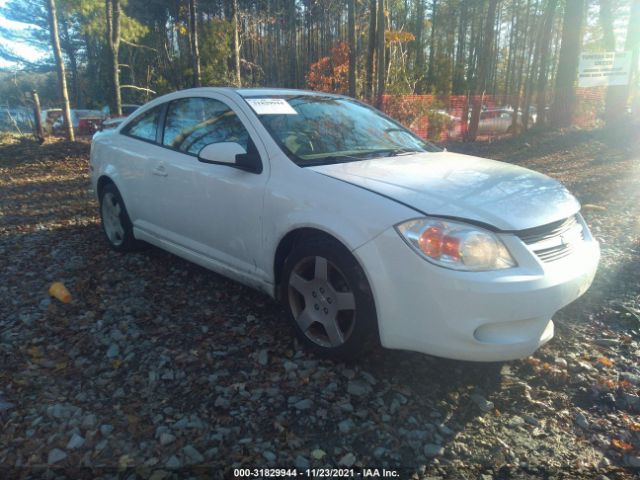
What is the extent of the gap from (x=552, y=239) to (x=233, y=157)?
2006 mm

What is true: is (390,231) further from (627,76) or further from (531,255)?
(627,76)

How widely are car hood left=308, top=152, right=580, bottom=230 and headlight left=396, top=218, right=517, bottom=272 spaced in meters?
0.07

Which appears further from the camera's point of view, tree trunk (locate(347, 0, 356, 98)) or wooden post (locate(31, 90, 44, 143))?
tree trunk (locate(347, 0, 356, 98))

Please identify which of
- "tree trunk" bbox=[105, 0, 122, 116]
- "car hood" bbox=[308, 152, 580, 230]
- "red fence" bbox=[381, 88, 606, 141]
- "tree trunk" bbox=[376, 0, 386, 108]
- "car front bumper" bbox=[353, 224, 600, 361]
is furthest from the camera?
"red fence" bbox=[381, 88, 606, 141]

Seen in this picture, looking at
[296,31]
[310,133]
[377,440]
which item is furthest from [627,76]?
[296,31]

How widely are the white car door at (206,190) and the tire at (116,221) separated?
2.16 feet

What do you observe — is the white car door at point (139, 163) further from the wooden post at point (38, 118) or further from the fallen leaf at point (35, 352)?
the wooden post at point (38, 118)

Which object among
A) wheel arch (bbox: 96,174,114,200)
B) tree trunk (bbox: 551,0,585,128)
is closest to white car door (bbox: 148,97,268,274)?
wheel arch (bbox: 96,174,114,200)

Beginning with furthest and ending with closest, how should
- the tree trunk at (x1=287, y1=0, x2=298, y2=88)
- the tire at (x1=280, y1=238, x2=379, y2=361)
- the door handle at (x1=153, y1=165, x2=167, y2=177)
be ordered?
1. the tree trunk at (x1=287, y1=0, x2=298, y2=88)
2. the door handle at (x1=153, y1=165, x2=167, y2=177)
3. the tire at (x1=280, y1=238, x2=379, y2=361)

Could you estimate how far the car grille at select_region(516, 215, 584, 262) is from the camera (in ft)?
8.75

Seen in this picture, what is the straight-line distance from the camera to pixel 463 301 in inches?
97.2

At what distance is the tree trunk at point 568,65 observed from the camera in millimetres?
13484

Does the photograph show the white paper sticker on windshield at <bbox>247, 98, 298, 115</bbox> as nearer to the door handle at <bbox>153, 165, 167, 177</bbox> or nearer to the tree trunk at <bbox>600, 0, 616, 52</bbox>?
the door handle at <bbox>153, 165, 167, 177</bbox>

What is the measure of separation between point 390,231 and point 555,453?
1293 millimetres
